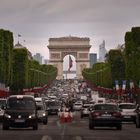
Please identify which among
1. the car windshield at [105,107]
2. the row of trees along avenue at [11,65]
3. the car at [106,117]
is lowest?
the car at [106,117]

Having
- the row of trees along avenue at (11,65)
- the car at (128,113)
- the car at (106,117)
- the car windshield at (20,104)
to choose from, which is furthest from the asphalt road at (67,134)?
the row of trees along avenue at (11,65)

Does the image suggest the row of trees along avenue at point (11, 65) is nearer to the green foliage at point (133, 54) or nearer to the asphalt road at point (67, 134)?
the green foliage at point (133, 54)

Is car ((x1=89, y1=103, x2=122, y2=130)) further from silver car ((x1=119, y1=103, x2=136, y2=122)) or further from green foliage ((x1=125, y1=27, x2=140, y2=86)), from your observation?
green foliage ((x1=125, y1=27, x2=140, y2=86))

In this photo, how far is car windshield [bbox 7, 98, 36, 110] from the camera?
147 ft

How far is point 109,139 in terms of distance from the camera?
34875 mm

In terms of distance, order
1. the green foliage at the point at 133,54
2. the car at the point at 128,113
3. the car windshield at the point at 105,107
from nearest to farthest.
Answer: the car windshield at the point at 105,107
the car at the point at 128,113
the green foliage at the point at 133,54

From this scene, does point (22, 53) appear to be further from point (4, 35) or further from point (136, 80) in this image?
point (136, 80)

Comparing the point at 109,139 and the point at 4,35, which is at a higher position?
the point at 4,35

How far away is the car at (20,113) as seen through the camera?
4366cm

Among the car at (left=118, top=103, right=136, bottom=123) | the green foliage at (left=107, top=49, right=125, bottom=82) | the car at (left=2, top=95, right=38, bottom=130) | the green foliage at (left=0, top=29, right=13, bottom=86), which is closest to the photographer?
the car at (left=2, top=95, right=38, bottom=130)

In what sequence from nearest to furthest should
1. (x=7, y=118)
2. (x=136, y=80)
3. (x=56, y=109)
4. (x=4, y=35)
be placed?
1. (x=7, y=118)
2. (x=56, y=109)
3. (x=136, y=80)
4. (x=4, y=35)

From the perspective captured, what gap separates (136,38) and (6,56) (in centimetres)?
2010

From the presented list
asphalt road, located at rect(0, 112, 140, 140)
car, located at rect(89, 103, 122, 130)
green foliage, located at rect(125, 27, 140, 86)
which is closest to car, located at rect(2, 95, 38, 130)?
asphalt road, located at rect(0, 112, 140, 140)

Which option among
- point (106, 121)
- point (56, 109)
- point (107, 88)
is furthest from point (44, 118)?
point (107, 88)
